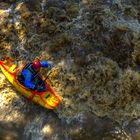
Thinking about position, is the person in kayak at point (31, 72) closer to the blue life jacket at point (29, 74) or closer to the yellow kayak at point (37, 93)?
the blue life jacket at point (29, 74)

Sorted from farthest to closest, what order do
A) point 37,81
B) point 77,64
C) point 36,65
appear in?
point 77,64 → point 37,81 → point 36,65

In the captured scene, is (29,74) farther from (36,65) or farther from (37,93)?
(37,93)

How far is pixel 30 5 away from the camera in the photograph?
9227mm

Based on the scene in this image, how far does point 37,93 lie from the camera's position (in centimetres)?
739

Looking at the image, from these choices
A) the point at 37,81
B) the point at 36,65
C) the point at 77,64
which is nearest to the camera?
the point at 36,65

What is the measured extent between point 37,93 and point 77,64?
1328 millimetres

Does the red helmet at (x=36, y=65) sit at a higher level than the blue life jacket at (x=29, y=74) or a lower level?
higher

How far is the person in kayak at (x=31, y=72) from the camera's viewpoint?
7406 mm

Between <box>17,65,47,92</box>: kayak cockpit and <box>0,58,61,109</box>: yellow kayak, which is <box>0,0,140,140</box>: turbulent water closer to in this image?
<box>0,58,61,109</box>: yellow kayak

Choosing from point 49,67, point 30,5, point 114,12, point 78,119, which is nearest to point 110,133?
point 78,119

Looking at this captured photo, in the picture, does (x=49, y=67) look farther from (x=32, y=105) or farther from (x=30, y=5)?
(x=30, y=5)

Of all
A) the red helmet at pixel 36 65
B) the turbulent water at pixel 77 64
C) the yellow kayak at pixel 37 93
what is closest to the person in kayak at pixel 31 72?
the red helmet at pixel 36 65

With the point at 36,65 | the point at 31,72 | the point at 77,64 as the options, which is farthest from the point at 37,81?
the point at 77,64

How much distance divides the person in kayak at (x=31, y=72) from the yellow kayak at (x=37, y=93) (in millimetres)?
109
